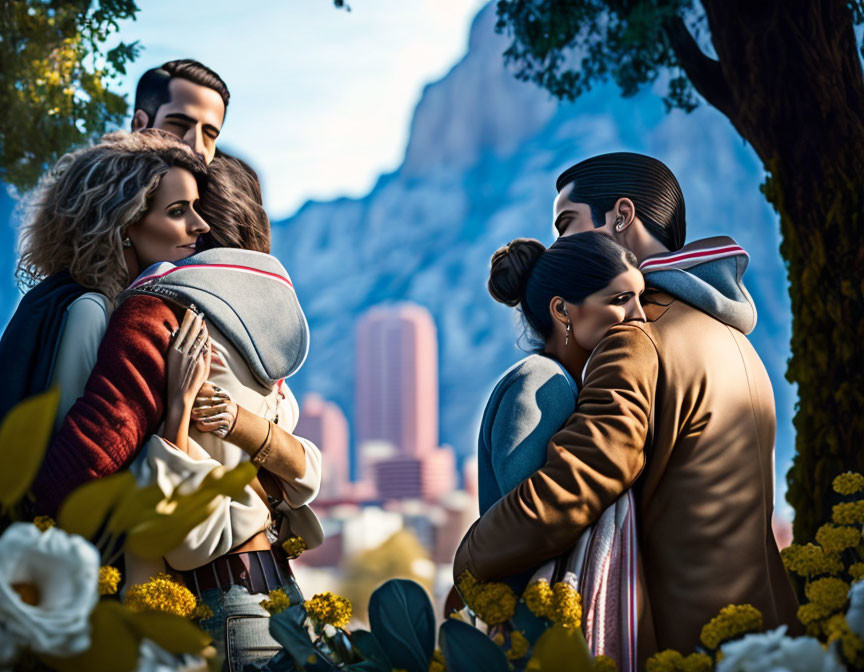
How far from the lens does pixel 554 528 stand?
2967 mm

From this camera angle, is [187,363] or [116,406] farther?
[187,363]

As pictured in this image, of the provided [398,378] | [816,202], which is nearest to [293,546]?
[816,202]

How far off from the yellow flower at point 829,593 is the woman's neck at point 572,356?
3.73 feet

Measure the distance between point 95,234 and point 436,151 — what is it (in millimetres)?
109658

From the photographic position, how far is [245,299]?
3.43 m

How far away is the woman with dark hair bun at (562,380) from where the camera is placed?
2.98 metres

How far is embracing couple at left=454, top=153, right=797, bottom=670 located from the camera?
117 inches

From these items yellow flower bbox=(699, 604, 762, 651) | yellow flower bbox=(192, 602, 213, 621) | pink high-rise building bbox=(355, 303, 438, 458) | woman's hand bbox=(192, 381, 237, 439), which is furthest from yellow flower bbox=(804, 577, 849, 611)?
pink high-rise building bbox=(355, 303, 438, 458)

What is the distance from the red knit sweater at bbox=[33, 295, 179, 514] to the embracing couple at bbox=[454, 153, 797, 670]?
103 cm

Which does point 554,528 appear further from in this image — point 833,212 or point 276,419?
point 833,212

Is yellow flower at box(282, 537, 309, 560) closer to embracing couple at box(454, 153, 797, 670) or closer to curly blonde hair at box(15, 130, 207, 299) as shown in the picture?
embracing couple at box(454, 153, 797, 670)

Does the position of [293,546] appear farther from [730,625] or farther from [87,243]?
[730,625]

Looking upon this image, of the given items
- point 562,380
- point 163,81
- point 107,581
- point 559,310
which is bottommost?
point 107,581

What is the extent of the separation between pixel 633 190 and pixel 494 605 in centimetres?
155
